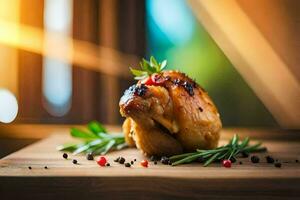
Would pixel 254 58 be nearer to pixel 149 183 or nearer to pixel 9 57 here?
pixel 9 57

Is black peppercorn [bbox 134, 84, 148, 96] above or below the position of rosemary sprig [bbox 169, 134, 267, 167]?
above

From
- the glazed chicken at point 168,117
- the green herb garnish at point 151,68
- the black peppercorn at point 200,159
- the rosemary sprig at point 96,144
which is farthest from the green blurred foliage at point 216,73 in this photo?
the black peppercorn at point 200,159

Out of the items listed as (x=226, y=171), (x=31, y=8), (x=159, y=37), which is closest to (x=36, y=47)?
(x=31, y=8)

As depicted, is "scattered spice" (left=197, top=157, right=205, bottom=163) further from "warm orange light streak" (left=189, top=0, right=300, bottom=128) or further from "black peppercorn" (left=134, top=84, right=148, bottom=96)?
"warm orange light streak" (left=189, top=0, right=300, bottom=128)

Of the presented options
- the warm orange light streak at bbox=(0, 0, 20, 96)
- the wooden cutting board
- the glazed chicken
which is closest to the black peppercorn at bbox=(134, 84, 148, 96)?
the glazed chicken

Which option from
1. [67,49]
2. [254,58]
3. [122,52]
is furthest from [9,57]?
[254,58]

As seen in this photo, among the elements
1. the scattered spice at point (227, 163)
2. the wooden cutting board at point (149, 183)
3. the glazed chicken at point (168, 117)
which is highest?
the glazed chicken at point (168, 117)

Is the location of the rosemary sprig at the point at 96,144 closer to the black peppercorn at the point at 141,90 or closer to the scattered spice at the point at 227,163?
the black peppercorn at the point at 141,90
